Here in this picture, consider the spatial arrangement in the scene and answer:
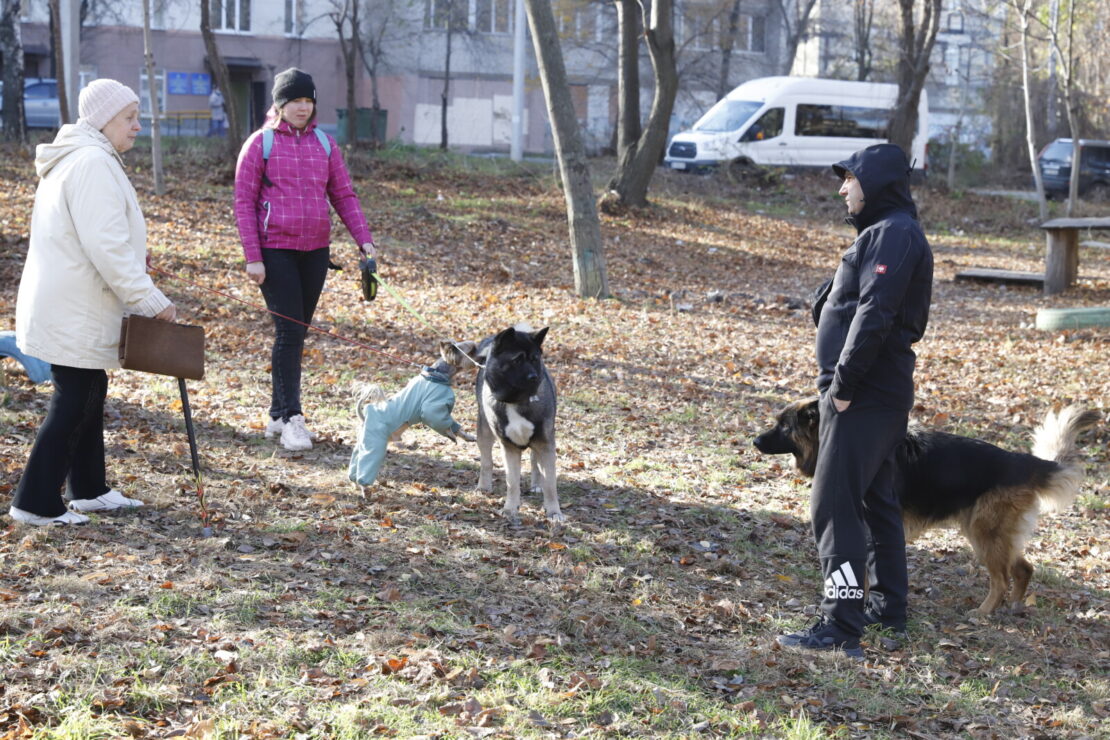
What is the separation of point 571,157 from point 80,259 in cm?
864

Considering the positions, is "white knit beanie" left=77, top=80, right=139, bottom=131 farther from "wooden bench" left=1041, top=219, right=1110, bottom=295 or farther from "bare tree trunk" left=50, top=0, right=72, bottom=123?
"bare tree trunk" left=50, top=0, right=72, bottom=123

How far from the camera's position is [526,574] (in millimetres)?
5117

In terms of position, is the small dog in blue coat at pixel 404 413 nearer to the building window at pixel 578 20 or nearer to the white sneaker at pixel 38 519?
the white sneaker at pixel 38 519

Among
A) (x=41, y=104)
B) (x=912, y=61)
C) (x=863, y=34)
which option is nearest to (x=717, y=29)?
(x=863, y=34)

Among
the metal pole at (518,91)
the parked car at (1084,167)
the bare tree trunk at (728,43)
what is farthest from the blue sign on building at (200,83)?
the parked car at (1084,167)

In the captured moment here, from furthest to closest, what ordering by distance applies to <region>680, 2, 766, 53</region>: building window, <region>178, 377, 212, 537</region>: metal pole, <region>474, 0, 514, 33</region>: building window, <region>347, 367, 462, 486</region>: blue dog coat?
<region>474, 0, 514, 33</region>: building window < <region>680, 2, 766, 53</region>: building window < <region>347, 367, 462, 486</region>: blue dog coat < <region>178, 377, 212, 537</region>: metal pole

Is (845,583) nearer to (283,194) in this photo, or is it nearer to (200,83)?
(283,194)

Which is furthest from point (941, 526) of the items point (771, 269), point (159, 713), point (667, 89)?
point (667, 89)

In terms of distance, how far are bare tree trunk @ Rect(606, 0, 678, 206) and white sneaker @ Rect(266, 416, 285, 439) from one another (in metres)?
A: 14.0

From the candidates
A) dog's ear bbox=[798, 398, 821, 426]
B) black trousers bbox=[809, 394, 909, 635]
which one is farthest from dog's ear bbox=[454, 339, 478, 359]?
black trousers bbox=[809, 394, 909, 635]

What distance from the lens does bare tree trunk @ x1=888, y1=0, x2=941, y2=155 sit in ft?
86.4

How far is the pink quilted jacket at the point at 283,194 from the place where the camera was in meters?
6.49

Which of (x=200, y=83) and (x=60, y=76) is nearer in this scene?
(x=60, y=76)

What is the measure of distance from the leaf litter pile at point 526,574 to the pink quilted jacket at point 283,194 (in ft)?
3.35
